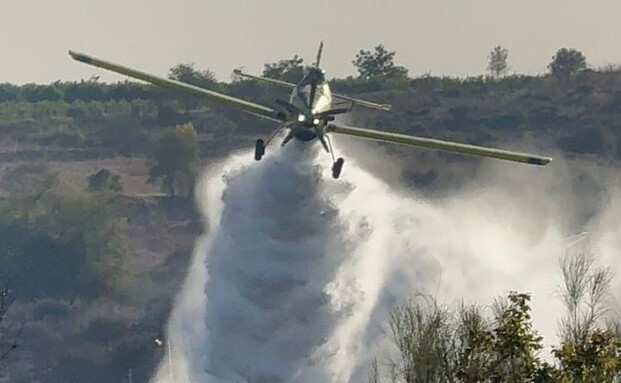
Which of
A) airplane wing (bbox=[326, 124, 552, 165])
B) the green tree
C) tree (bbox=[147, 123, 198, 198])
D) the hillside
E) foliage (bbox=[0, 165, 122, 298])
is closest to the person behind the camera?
airplane wing (bbox=[326, 124, 552, 165])

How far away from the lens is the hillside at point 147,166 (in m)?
145

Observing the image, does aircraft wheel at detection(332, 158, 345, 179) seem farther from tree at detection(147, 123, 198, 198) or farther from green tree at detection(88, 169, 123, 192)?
green tree at detection(88, 169, 123, 192)

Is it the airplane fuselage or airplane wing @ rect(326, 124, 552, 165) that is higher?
airplane wing @ rect(326, 124, 552, 165)

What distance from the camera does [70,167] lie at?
188 meters

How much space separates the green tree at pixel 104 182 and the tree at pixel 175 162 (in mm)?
3131

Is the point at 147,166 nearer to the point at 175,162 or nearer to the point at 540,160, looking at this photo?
the point at 175,162

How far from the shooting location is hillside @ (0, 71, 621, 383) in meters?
145

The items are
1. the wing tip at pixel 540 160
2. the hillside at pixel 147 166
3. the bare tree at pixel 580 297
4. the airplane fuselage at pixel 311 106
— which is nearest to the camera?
the bare tree at pixel 580 297

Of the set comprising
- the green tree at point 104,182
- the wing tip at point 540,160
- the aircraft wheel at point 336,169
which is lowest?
the aircraft wheel at point 336,169

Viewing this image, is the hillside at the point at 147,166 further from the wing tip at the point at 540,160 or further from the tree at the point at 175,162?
the wing tip at the point at 540,160

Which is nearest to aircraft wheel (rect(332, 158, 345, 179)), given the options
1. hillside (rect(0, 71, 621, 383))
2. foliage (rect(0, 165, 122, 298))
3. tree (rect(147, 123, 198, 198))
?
hillside (rect(0, 71, 621, 383))

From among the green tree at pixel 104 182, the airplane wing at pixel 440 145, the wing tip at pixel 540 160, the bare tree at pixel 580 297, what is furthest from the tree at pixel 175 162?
the wing tip at pixel 540 160

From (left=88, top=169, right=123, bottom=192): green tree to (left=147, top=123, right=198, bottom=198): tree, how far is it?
3.13 metres

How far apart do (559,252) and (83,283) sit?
1644 inches
